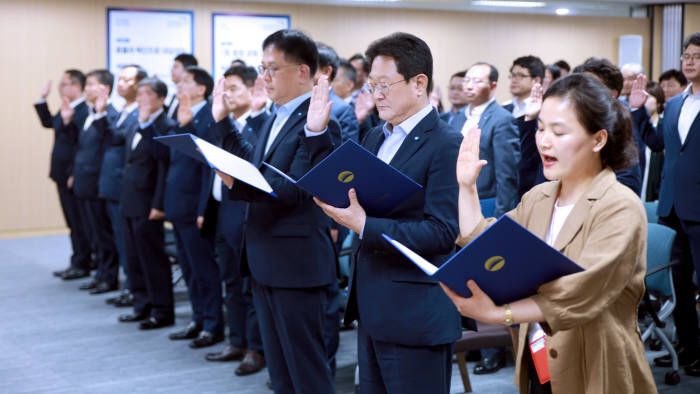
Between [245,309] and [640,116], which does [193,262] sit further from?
[640,116]

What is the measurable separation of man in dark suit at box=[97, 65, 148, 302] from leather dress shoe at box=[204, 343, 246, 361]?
5.18ft

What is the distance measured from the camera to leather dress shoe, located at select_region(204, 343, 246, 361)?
4320 millimetres

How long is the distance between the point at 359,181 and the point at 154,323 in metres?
3.41

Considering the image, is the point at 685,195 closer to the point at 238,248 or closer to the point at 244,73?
the point at 238,248

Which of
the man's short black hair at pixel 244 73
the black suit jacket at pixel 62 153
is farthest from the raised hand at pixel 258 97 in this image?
the black suit jacket at pixel 62 153

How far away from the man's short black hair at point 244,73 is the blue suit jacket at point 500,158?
53.7 inches

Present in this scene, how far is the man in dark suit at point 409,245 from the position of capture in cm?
212

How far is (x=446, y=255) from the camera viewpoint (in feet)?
7.25

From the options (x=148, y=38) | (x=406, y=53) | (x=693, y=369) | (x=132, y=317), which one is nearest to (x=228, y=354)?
(x=132, y=317)

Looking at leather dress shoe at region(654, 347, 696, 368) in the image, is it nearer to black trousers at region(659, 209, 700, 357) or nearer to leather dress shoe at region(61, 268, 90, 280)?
black trousers at region(659, 209, 700, 357)

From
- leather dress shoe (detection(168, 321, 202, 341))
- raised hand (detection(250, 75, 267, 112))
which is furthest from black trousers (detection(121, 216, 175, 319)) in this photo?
raised hand (detection(250, 75, 267, 112))

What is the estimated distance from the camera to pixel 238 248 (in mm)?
4090

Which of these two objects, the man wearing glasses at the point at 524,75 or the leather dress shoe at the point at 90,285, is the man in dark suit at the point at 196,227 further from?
the man wearing glasses at the point at 524,75

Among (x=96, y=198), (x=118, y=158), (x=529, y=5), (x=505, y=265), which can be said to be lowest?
(x=96, y=198)
